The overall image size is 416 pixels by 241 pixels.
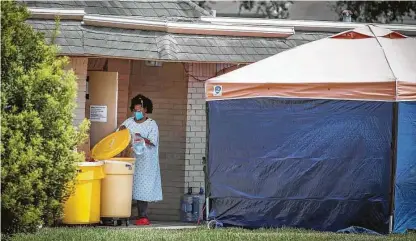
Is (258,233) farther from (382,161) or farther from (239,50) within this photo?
(239,50)

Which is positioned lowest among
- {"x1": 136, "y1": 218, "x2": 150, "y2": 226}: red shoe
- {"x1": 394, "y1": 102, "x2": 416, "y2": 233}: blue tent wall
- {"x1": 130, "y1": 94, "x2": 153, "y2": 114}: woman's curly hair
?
{"x1": 136, "y1": 218, "x2": 150, "y2": 226}: red shoe

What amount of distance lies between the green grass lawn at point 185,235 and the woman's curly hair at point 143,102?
2.64 meters

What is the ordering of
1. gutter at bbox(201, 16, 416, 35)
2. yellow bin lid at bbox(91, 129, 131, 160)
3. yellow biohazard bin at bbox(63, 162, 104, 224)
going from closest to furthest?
yellow biohazard bin at bbox(63, 162, 104, 224)
yellow bin lid at bbox(91, 129, 131, 160)
gutter at bbox(201, 16, 416, 35)

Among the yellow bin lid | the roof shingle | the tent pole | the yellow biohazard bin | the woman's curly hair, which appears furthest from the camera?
the woman's curly hair

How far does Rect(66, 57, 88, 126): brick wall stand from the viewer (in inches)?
615

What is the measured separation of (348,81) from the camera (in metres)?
14.0

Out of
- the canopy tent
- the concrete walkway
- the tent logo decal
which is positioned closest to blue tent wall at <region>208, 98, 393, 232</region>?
the canopy tent

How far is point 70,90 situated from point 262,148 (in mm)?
3668

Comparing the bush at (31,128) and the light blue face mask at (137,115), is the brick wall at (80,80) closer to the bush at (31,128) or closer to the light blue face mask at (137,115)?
the light blue face mask at (137,115)

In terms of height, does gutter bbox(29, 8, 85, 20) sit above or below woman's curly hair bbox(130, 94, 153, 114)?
above

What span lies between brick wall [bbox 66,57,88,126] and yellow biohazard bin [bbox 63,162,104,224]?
1262mm

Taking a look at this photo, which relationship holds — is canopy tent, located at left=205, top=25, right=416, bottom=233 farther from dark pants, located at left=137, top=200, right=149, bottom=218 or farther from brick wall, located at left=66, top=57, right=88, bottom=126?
brick wall, located at left=66, top=57, right=88, bottom=126

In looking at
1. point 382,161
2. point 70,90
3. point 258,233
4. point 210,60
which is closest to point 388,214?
point 382,161

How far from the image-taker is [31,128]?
1109 cm
